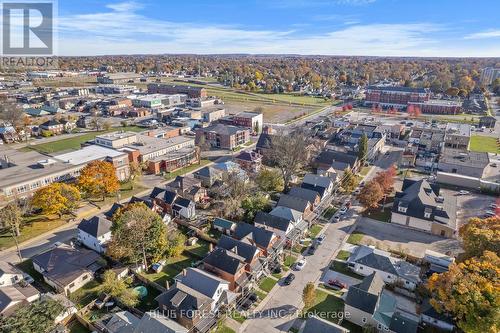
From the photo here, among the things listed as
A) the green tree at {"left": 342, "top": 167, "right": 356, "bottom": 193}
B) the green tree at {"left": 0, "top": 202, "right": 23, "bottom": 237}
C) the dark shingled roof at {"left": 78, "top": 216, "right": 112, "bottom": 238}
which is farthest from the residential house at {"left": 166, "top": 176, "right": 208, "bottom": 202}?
the green tree at {"left": 342, "top": 167, "right": 356, "bottom": 193}

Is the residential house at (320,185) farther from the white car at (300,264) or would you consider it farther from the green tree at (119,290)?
the green tree at (119,290)

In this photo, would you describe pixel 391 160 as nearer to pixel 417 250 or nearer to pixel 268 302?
pixel 417 250

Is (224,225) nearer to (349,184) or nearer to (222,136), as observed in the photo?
(349,184)

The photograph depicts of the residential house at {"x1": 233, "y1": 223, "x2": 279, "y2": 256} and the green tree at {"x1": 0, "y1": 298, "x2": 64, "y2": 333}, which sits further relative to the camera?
the residential house at {"x1": 233, "y1": 223, "x2": 279, "y2": 256}

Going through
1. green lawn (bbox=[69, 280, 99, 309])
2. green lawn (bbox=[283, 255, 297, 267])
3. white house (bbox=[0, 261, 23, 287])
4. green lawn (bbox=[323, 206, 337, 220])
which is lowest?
green lawn (bbox=[69, 280, 99, 309])


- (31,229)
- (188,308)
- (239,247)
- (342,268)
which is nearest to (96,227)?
(31,229)

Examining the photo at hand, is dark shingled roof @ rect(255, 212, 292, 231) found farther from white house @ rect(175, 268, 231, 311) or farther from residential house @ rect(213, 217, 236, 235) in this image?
white house @ rect(175, 268, 231, 311)
